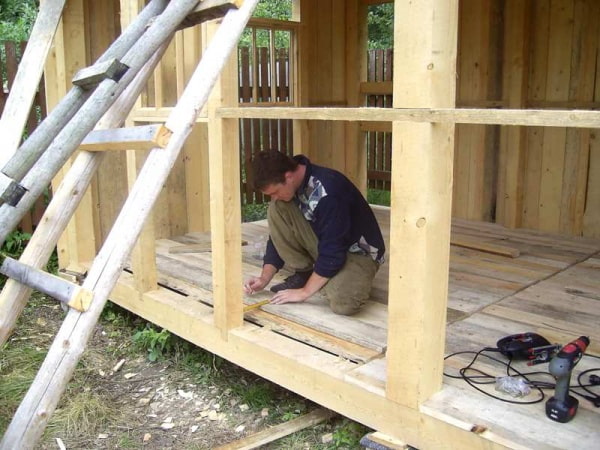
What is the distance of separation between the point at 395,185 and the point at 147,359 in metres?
2.85

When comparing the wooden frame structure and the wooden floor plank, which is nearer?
the wooden frame structure

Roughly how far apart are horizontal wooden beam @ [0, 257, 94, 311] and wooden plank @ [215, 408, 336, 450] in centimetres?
158

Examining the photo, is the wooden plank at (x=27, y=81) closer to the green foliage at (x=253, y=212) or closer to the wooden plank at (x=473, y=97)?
the wooden plank at (x=473, y=97)

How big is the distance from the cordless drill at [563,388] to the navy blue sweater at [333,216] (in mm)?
1564

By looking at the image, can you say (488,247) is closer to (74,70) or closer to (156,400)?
(156,400)

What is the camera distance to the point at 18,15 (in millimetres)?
13500

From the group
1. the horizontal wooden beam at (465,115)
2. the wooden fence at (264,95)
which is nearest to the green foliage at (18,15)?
the wooden fence at (264,95)

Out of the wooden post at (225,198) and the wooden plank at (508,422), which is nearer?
the wooden plank at (508,422)

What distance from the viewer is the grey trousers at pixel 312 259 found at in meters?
3.96

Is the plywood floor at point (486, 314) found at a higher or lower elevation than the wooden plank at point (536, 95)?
lower

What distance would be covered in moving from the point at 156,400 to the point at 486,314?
2.13 m

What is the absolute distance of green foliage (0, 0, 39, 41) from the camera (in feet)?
39.3

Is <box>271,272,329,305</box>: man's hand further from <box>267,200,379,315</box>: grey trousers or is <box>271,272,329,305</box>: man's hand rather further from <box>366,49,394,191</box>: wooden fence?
<box>366,49,394,191</box>: wooden fence

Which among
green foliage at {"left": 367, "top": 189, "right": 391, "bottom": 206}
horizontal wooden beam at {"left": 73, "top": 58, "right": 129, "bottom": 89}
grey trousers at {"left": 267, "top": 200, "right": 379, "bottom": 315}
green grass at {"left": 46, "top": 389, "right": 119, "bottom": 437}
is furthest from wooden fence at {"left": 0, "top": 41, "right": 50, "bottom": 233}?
green foliage at {"left": 367, "top": 189, "right": 391, "bottom": 206}
